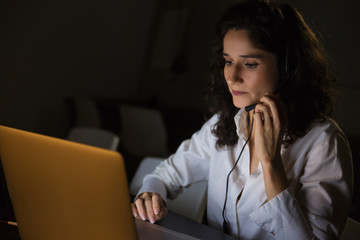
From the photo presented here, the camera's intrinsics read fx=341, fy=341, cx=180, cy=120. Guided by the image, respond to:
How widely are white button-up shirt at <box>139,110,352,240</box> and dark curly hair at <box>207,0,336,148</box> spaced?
87mm

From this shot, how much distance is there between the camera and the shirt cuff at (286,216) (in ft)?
3.46

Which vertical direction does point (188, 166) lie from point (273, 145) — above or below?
below

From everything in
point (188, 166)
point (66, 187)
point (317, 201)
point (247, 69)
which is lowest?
point (188, 166)

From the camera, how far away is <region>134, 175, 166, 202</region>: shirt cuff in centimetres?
134

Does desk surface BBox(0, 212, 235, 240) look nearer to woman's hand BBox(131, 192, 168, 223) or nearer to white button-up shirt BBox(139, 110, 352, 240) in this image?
woman's hand BBox(131, 192, 168, 223)

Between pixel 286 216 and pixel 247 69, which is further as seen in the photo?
pixel 247 69

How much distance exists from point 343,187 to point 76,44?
11.5 feet

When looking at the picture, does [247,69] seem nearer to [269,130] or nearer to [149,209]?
[269,130]

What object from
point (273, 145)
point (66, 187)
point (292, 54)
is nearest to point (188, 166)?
point (273, 145)

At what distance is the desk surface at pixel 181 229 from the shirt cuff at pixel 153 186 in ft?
0.72

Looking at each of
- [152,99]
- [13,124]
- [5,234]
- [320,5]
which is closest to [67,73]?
[13,124]

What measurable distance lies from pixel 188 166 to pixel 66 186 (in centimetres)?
83

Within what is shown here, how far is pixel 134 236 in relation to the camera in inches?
31.3

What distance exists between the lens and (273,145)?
43.9 inches
